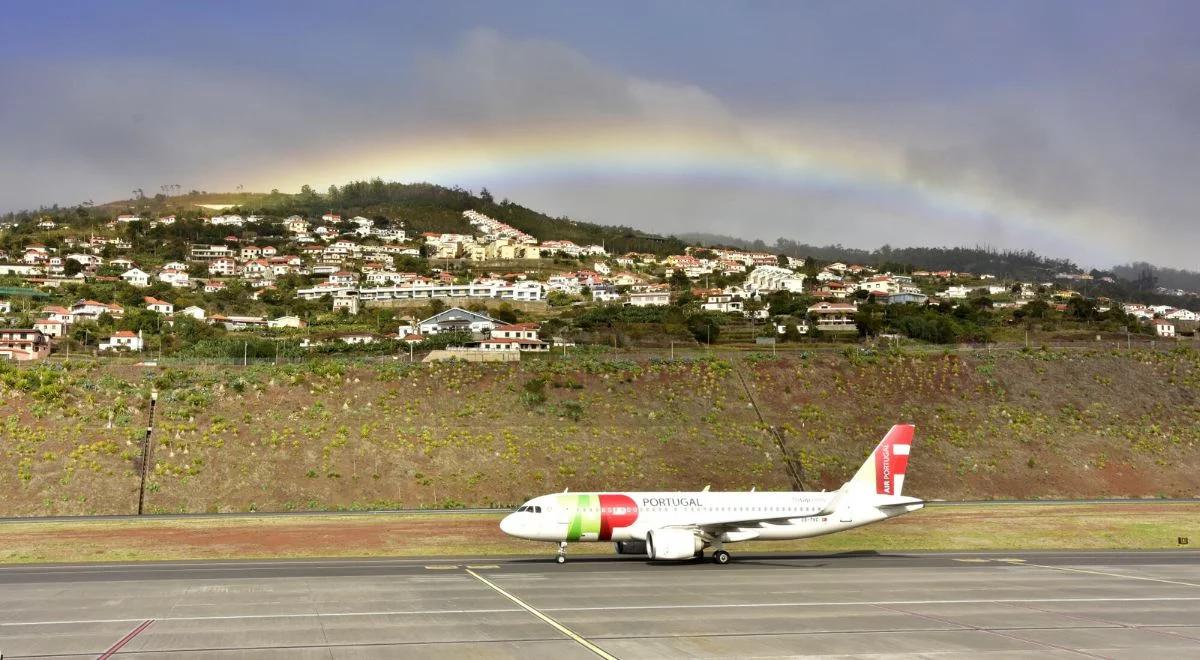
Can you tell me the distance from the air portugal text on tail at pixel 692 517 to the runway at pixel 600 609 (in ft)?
4.71

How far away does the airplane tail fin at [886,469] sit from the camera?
48.7 metres

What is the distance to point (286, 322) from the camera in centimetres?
16838

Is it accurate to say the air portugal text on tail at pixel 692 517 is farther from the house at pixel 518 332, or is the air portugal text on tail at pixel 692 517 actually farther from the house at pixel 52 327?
the house at pixel 52 327

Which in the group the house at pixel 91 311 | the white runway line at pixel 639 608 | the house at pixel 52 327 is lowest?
the white runway line at pixel 639 608

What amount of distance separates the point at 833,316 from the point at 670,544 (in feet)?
464

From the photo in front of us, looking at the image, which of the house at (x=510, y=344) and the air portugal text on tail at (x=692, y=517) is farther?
the house at (x=510, y=344)

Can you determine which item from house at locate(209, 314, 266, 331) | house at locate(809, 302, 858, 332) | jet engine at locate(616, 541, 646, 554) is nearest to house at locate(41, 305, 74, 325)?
house at locate(209, 314, 266, 331)

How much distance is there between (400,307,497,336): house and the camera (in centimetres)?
15504

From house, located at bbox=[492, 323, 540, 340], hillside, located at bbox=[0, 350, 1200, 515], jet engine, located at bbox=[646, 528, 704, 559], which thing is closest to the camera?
jet engine, located at bbox=[646, 528, 704, 559]

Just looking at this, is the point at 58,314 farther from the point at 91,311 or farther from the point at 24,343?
the point at 24,343

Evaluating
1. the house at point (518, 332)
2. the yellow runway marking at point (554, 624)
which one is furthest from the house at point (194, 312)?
the yellow runway marking at point (554, 624)

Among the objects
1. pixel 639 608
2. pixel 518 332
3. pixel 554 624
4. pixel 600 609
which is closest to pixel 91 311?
pixel 518 332

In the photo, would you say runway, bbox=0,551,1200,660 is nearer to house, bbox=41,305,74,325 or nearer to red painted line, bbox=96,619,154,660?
red painted line, bbox=96,619,154,660

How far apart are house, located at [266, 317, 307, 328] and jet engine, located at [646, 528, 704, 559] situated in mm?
133912
